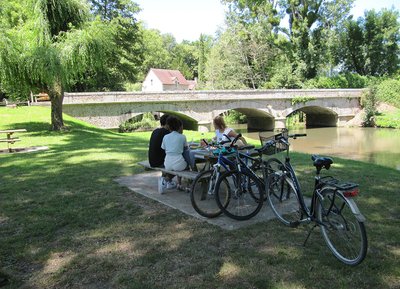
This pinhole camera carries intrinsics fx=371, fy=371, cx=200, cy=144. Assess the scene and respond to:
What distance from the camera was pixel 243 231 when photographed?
12.9 ft

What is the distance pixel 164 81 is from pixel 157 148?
5018cm

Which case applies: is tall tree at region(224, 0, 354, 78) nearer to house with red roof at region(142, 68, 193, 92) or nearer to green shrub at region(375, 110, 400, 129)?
green shrub at region(375, 110, 400, 129)

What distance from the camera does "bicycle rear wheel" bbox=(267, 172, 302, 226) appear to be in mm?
4228

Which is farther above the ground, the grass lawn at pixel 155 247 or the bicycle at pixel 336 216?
the bicycle at pixel 336 216

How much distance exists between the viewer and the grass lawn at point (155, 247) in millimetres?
2996

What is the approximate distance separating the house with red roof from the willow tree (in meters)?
39.0

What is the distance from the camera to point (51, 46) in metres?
13.6

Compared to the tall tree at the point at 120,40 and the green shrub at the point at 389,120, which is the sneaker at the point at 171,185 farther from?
the green shrub at the point at 389,120

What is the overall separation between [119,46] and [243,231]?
27977mm

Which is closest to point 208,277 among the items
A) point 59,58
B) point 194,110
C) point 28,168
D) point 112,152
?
point 28,168

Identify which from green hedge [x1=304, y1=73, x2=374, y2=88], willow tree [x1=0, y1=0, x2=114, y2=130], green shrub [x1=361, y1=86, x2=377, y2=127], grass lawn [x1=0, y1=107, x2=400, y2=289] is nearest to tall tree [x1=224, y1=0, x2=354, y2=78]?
green hedge [x1=304, y1=73, x2=374, y2=88]

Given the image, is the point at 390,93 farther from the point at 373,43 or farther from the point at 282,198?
the point at 282,198

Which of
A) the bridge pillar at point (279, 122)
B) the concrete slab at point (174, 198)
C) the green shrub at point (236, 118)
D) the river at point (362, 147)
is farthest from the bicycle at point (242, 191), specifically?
the green shrub at point (236, 118)

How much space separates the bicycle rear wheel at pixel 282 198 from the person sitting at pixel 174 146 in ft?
4.66
